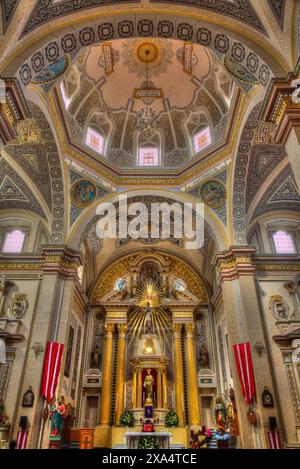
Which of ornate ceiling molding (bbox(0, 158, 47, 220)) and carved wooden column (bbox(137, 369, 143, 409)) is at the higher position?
ornate ceiling molding (bbox(0, 158, 47, 220))

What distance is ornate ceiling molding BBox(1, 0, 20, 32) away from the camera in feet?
26.0

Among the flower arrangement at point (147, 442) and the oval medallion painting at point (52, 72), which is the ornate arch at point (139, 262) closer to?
the flower arrangement at point (147, 442)

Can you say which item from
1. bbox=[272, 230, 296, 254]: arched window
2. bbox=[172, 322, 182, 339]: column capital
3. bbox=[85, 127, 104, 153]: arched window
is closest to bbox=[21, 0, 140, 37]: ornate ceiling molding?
bbox=[85, 127, 104, 153]: arched window

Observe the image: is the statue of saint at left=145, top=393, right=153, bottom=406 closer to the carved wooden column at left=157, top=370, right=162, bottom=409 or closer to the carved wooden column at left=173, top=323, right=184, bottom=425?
the carved wooden column at left=157, top=370, right=162, bottom=409

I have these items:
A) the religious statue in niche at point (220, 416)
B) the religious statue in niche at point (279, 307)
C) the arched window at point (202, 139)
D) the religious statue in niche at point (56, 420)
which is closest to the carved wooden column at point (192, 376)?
the religious statue in niche at point (220, 416)

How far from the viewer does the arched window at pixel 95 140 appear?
16594mm

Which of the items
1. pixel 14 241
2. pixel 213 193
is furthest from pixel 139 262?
pixel 14 241

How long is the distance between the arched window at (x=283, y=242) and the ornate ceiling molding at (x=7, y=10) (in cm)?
1332

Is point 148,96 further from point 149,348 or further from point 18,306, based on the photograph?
point 149,348

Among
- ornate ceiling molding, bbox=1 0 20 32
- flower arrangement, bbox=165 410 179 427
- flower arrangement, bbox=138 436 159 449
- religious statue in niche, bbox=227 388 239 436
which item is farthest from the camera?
flower arrangement, bbox=165 410 179 427

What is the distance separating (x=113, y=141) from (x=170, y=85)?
4105mm

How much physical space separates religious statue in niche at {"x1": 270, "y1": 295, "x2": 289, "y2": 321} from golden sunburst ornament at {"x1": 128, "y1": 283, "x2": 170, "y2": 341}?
7625mm

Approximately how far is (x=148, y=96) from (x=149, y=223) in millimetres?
6776
